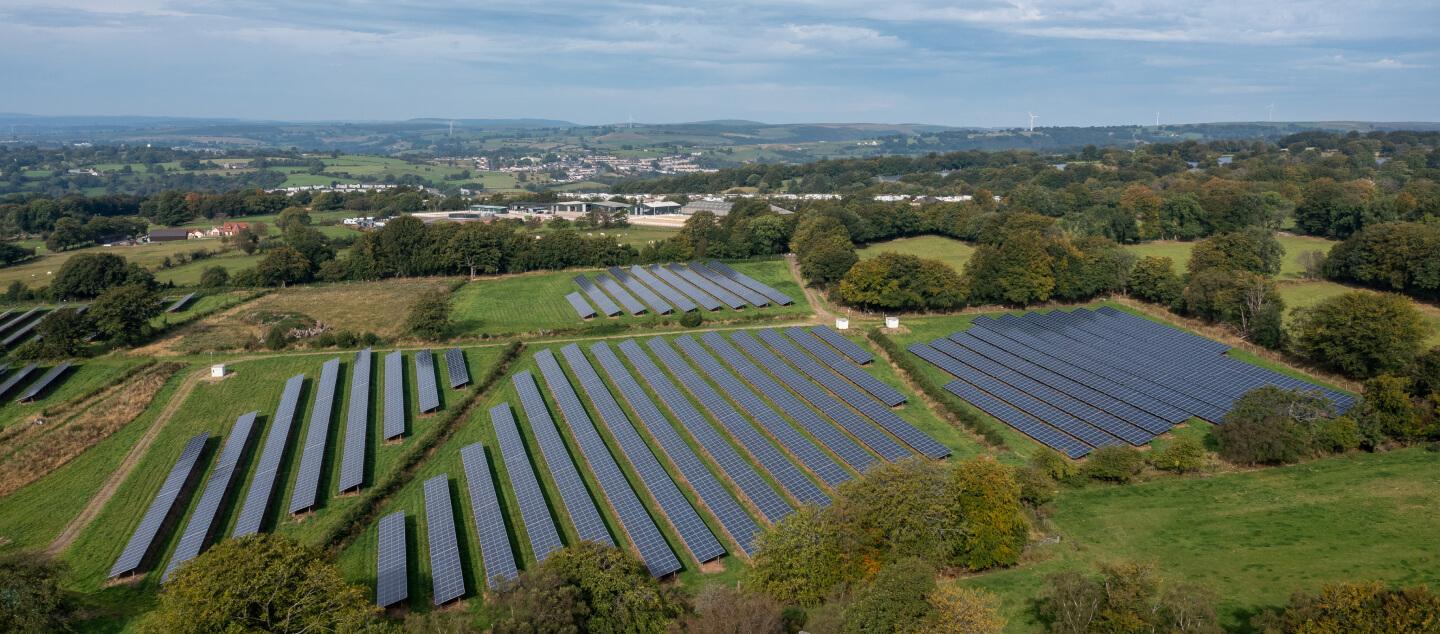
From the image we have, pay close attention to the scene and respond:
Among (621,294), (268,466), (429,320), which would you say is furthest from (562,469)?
(621,294)

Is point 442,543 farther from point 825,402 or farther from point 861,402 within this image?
point 861,402

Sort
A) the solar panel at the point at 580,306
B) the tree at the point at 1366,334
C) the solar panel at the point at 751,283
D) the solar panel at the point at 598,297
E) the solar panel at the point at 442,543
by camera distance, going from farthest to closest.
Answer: the solar panel at the point at 751,283 → the solar panel at the point at 598,297 → the solar panel at the point at 580,306 → the tree at the point at 1366,334 → the solar panel at the point at 442,543

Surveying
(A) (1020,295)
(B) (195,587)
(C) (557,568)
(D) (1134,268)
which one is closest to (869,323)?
(A) (1020,295)

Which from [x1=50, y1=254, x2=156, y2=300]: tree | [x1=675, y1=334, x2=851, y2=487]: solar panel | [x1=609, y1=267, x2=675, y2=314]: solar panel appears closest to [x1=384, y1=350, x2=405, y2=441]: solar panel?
[x1=675, y1=334, x2=851, y2=487]: solar panel

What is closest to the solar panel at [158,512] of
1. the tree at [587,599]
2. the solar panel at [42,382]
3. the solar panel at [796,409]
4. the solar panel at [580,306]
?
the solar panel at [42,382]

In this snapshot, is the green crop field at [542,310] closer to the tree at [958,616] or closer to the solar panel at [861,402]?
the solar panel at [861,402]

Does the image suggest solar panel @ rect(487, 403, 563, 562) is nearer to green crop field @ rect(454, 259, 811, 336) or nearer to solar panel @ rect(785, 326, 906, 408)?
green crop field @ rect(454, 259, 811, 336)

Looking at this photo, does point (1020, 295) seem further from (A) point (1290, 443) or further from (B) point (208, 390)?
(B) point (208, 390)
